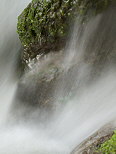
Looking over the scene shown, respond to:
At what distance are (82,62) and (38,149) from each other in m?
2.59

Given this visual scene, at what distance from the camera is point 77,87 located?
5.78 m

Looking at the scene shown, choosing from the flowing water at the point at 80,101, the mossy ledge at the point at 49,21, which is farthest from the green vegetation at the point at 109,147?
the mossy ledge at the point at 49,21

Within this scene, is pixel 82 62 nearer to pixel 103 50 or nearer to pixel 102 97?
pixel 103 50

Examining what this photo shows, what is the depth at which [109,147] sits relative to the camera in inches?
127

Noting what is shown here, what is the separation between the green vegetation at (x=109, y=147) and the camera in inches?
125

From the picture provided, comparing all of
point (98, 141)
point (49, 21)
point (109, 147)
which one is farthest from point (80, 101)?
point (109, 147)

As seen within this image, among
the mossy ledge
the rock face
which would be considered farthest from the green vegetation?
the mossy ledge

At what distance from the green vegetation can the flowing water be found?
4.63ft

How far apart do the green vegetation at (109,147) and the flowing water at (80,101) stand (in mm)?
1413

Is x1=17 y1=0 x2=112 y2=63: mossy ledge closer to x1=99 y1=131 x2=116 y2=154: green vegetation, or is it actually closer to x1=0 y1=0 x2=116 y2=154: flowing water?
x1=0 y1=0 x2=116 y2=154: flowing water

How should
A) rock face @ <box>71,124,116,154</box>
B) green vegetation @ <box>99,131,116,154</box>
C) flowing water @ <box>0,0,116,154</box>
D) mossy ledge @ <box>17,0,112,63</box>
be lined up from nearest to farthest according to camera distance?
1. green vegetation @ <box>99,131,116,154</box>
2. rock face @ <box>71,124,116,154</box>
3. mossy ledge @ <box>17,0,112,63</box>
4. flowing water @ <box>0,0,116,154</box>

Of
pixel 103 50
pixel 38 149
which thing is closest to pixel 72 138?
pixel 38 149

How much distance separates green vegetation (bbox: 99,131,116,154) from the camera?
3.18 metres

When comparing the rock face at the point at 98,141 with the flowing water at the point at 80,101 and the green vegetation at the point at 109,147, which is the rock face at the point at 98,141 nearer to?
the green vegetation at the point at 109,147
